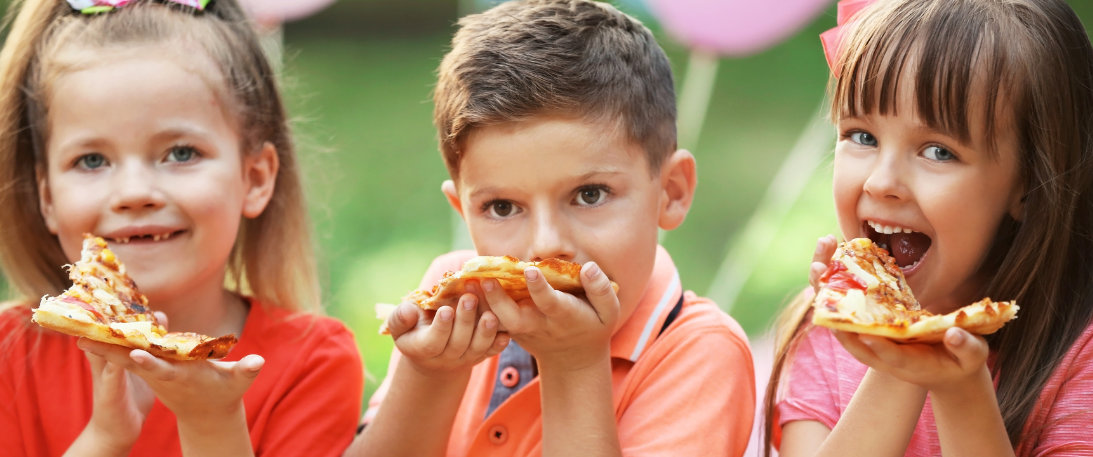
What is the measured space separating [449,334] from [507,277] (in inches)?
7.7

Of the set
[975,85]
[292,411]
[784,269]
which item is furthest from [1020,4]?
[784,269]

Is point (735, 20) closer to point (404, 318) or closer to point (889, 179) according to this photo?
point (889, 179)

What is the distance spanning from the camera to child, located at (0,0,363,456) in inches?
91.6

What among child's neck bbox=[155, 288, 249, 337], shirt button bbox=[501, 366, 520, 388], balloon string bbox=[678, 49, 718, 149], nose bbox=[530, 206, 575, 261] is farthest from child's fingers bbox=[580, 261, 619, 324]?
balloon string bbox=[678, 49, 718, 149]

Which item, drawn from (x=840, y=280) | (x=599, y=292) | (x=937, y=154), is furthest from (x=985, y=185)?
(x=599, y=292)

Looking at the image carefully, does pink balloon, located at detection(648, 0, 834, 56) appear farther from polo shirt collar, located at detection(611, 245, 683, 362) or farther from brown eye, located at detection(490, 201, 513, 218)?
brown eye, located at detection(490, 201, 513, 218)

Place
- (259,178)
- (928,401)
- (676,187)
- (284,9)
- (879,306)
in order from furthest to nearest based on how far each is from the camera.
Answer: (284,9)
(259,178)
(676,187)
(928,401)
(879,306)

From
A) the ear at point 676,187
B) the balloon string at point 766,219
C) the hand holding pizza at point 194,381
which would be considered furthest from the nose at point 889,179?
the balloon string at point 766,219

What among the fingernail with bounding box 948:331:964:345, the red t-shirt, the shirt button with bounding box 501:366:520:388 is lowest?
the red t-shirt

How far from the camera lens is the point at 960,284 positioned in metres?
2.15

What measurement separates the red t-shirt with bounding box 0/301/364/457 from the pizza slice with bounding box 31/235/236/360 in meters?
0.35

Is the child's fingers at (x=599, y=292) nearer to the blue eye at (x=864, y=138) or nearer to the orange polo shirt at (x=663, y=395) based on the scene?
the orange polo shirt at (x=663, y=395)

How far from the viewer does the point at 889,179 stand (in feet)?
6.49

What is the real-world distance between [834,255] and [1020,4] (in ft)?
1.99
